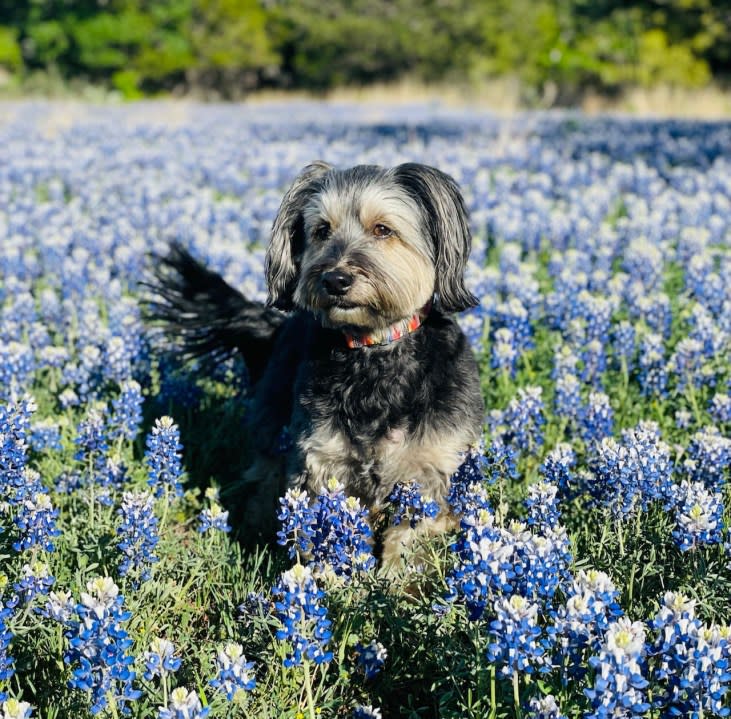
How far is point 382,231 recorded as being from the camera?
148 inches

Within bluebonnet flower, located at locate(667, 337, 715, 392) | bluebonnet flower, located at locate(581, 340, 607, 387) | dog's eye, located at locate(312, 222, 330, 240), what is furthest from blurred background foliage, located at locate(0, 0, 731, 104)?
dog's eye, located at locate(312, 222, 330, 240)

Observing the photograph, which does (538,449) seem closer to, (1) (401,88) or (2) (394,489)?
(2) (394,489)

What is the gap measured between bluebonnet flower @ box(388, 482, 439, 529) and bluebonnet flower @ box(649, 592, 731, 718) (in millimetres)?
987

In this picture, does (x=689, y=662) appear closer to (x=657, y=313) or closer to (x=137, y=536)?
(x=137, y=536)

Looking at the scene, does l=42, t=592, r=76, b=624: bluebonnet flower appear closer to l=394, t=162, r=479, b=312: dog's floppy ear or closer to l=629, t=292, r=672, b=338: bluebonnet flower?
l=394, t=162, r=479, b=312: dog's floppy ear

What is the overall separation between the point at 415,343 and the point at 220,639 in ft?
4.68

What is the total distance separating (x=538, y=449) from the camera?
13.9 ft

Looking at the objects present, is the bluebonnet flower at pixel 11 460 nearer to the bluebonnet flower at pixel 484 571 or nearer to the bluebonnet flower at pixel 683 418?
the bluebonnet flower at pixel 484 571

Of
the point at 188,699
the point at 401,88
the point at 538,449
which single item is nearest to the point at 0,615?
the point at 188,699

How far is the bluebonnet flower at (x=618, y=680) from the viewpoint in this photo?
76.6 inches

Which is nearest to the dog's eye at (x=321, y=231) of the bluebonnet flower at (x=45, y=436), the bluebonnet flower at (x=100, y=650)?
the bluebonnet flower at (x=45, y=436)

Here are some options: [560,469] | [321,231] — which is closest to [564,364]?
[560,469]

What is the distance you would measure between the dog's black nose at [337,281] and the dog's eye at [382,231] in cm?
37

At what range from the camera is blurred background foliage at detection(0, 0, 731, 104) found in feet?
117
